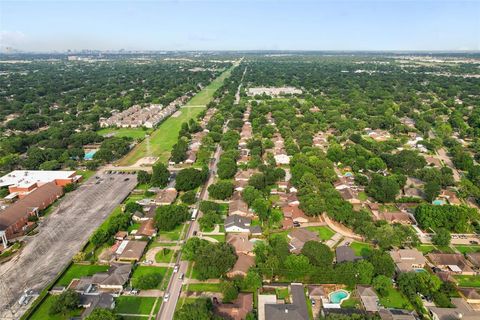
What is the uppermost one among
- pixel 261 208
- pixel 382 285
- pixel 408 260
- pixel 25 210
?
pixel 261 208

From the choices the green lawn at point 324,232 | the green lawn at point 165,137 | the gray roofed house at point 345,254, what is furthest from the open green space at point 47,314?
the green lawn at point 165,137

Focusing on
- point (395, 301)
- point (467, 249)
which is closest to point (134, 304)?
point (395, 301)

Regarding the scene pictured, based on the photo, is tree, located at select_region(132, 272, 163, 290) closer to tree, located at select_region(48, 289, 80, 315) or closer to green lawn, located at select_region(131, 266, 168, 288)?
green lawn, located at select_region(131, 266, 168, 288)

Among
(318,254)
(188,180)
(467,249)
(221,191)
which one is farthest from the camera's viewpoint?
(188,180)

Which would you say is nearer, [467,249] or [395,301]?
[395,301]

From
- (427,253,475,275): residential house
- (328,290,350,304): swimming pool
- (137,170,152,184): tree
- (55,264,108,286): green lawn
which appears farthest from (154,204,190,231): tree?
(427,253,475,275): residential house

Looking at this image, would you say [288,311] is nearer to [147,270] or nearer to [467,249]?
[147,270]

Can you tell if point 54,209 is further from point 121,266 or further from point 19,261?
point 121,266

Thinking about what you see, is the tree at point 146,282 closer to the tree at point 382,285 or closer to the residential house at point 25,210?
the residential house at point 25,210
